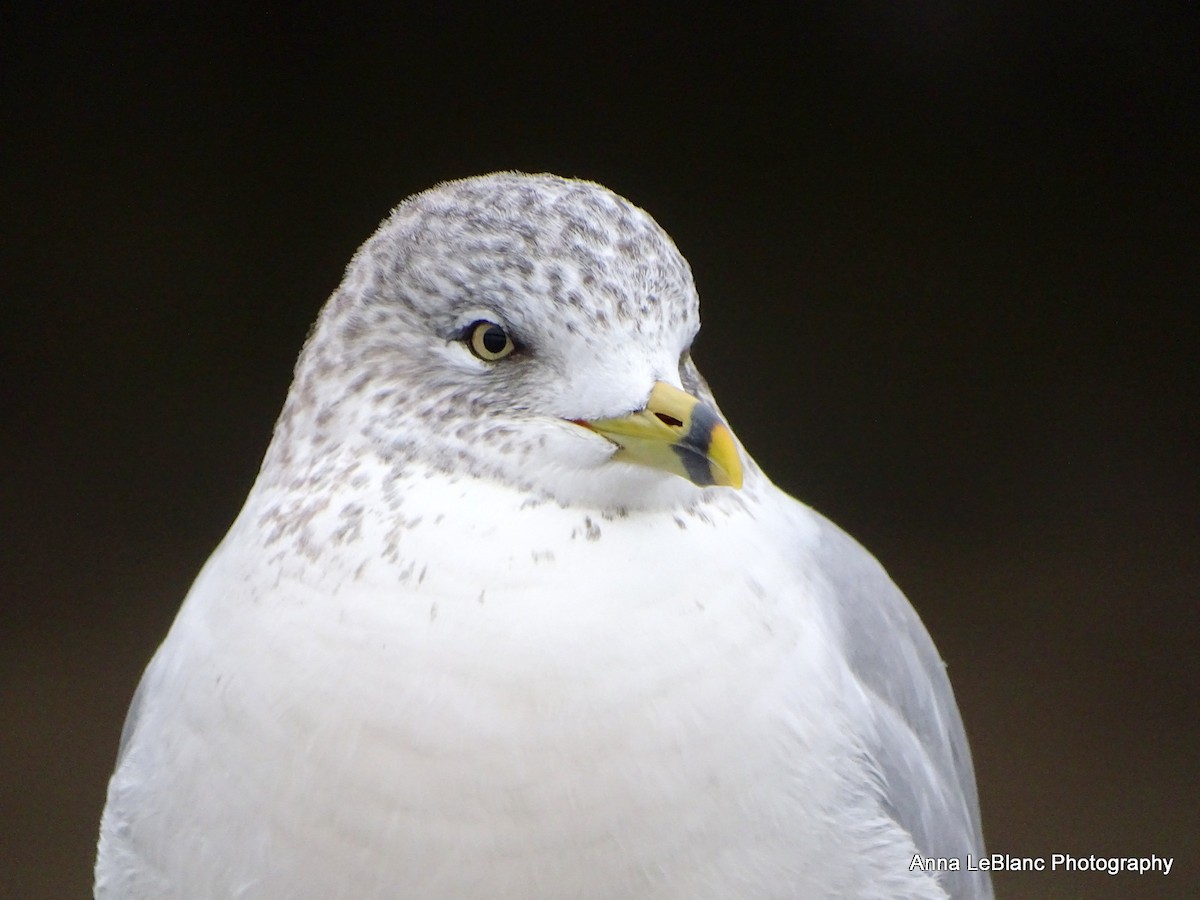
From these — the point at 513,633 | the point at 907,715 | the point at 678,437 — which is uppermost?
the point at 678,437

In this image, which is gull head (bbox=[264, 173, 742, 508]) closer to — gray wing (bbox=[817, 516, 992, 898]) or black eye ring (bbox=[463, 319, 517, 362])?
black eye ring (bbox=[463, 319, 517, 362])

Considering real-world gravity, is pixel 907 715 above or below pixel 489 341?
below

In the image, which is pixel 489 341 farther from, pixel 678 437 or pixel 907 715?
pixel 907 715

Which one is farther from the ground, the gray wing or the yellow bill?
the yellow bill

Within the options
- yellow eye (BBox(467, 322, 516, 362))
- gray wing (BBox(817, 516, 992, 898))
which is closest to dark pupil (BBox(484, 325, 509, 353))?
yellow eye (BBox(467, 322, 516, 362))

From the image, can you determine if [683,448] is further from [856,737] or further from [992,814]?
[992,814]

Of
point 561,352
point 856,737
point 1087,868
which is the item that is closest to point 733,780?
point 856,737

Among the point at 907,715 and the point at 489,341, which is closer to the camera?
the point at 489,341

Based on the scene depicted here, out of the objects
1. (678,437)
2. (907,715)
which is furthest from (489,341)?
(907,715)
